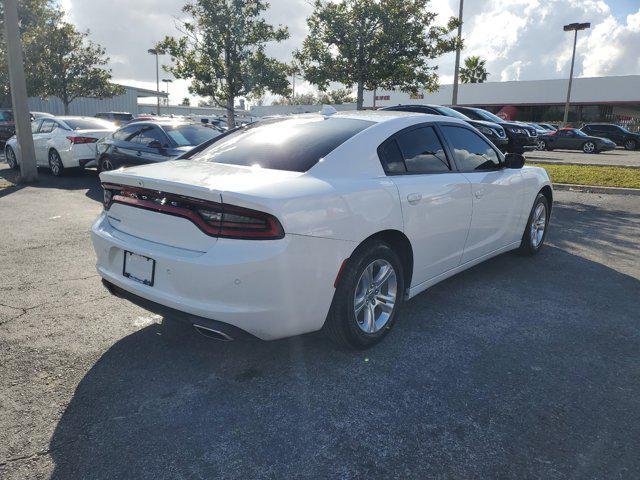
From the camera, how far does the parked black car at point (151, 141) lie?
8805 mm

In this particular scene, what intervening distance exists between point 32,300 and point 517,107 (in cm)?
4997

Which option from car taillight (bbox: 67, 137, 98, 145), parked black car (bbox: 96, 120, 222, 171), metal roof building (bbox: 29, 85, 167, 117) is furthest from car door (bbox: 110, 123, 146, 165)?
metal roof building (bbox: 29, 85, 167, 117)

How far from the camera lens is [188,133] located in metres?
9.22

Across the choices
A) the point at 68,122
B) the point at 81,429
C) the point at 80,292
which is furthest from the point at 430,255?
the point at 68,122

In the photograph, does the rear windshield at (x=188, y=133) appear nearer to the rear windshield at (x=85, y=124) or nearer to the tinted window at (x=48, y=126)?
the rear windshield at (x=85, y=124)

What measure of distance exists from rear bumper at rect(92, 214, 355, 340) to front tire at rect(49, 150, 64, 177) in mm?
10219

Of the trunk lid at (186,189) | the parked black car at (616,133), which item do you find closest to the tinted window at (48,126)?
the trunk lid at (186,189)

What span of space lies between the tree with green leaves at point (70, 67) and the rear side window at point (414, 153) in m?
32.1

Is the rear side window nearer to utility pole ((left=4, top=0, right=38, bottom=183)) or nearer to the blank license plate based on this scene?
the blank license plate

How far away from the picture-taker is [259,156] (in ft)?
11.4

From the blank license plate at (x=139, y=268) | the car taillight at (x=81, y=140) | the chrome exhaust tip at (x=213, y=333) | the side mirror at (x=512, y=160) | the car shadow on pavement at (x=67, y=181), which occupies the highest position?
the side mirror at (x=512, y=160)

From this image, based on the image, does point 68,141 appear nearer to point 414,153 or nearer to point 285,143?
point 285,143

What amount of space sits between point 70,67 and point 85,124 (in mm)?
22805

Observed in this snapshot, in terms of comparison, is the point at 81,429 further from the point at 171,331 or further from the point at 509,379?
the point at 509,379
